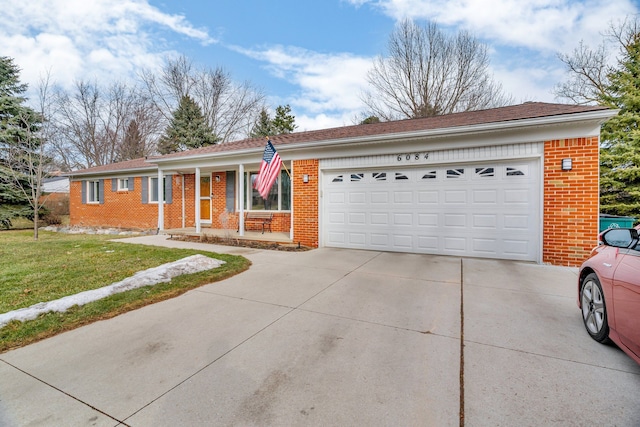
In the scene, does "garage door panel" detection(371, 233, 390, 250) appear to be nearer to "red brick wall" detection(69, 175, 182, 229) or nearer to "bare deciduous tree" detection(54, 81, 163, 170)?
"red brick wall" detection(69, 175, 182, 229)

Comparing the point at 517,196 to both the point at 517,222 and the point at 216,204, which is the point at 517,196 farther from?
the point at 216,204

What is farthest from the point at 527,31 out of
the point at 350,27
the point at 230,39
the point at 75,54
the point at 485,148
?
the point at 75,54

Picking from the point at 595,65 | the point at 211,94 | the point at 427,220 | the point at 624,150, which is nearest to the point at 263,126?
the point at 211,94

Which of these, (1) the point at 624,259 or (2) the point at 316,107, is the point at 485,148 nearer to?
(1) the point at 624,259

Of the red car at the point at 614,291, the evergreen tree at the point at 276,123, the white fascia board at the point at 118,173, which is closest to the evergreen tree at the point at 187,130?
the evergreen tree at the point at 276,123

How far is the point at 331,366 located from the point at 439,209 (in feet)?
18.0

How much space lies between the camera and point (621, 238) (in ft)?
8.87

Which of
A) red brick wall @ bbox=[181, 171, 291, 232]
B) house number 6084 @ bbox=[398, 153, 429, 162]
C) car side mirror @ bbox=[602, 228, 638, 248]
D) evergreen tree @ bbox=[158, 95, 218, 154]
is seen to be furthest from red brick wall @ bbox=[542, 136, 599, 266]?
evergreen tree @ bbox=[158, 95, 218, 154]

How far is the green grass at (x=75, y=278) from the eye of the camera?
10.9 ft

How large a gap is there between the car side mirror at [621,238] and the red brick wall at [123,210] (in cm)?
1309

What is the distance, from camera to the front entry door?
11961mm

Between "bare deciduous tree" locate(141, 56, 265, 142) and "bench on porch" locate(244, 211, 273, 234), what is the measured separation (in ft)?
59.8

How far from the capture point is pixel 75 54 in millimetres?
Result: 15930

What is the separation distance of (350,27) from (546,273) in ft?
39.1
